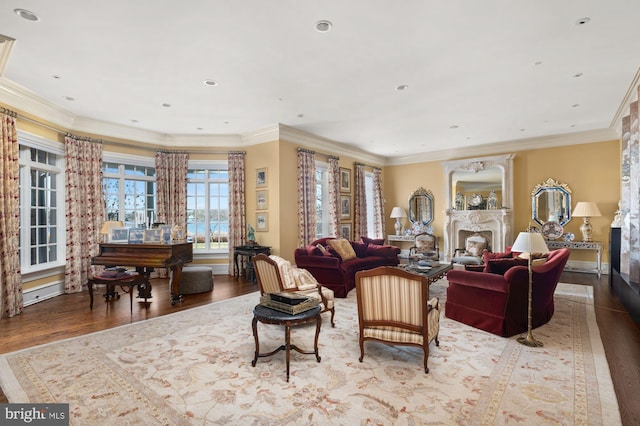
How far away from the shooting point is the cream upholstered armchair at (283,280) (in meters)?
3.82

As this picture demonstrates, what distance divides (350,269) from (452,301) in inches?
76.1

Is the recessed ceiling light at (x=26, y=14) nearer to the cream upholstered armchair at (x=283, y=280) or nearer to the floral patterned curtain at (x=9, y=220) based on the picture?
the floral patterned curtain at (x=9, y=220)

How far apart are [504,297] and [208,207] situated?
A: 21.2 feet

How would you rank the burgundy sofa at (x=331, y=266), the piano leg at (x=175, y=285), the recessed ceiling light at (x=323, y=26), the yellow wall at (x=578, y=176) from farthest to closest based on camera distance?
1. the yellow wall at (x=578, y=176)
2. the burgundy sofa at (x=331, y=266)
3. the piano leg at (x=175, y=285)
4. the recessed ceiling light at (x=323, y=26)

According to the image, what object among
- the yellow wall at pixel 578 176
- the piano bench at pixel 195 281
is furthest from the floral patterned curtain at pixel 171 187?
the yellow wall at pixel 578 176

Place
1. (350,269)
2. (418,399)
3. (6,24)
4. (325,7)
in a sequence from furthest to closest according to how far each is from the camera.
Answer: (350,269)
(6,24)
(325,7)
(418,399)

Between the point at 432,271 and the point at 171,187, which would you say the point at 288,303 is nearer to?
the point at 432,271

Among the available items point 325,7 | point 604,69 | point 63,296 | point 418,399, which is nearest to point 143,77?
point 325,7

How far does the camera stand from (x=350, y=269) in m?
5.76

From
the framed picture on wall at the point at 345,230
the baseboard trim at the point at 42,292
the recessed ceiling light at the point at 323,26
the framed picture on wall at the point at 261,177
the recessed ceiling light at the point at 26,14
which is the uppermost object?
the recessed ceiling light at the point at 26,14

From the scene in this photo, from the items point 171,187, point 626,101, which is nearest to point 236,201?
point 171,187

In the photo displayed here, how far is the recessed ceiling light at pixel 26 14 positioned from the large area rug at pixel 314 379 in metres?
3.26

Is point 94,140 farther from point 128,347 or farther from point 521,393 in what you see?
point 521,393

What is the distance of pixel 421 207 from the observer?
984cm
